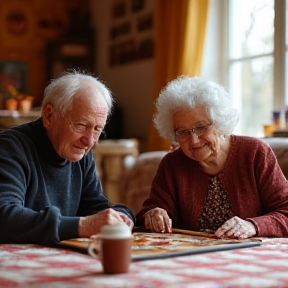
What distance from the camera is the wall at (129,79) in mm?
6547

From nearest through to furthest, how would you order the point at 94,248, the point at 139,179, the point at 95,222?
the point at 94,248
the point at 95,222
the point at 139,179

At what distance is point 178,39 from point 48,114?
3.53 m

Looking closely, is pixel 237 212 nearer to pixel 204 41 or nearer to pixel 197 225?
pixel 197 225

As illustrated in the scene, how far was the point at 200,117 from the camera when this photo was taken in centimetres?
227

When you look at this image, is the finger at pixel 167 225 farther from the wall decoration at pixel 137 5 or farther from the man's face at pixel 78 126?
the wall decoration at pixel 137 5

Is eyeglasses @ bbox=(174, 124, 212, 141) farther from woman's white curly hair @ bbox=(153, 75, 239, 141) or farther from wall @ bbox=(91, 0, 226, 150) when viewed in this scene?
wall @ bbox=(91, 0, 226, 150)

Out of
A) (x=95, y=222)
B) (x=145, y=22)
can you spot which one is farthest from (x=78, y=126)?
Answer: (x=145, y=22)

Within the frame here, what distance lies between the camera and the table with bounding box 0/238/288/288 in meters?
1.25

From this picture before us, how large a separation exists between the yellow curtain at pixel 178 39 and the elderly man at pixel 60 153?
10.7 feet

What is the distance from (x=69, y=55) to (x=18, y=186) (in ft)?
19.2

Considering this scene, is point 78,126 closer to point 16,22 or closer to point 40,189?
point 40,189

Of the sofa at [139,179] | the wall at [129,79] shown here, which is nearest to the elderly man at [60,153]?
the sofa at [139,179]

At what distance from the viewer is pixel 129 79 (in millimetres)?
6938

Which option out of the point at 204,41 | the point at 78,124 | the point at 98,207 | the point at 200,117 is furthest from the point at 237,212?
the point at 204,41
